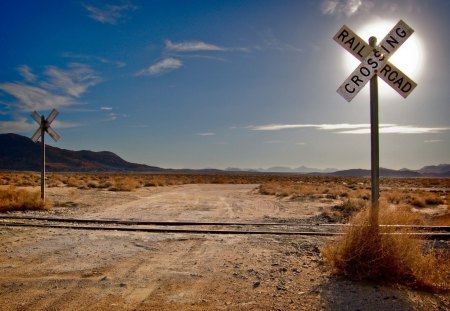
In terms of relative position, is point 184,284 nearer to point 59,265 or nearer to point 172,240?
point 59,265

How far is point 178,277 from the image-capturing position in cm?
641

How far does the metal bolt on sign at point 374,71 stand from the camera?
614cm

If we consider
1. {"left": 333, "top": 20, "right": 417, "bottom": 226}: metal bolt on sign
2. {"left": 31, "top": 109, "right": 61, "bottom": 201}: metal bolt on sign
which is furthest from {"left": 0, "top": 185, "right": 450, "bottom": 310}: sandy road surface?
{"left": 31, "top": 109, "right": 61, "bottom": 201}: metal bolt on sign

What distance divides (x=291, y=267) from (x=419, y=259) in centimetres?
206

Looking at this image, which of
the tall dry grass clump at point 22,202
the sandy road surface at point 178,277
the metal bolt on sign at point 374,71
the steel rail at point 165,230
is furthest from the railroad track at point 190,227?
the metal bolt on sign at point 374,71

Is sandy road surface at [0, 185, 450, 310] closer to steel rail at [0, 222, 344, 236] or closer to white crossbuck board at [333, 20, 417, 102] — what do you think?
steel rail at [0, 222, 344, 236]

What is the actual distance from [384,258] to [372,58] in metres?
3.09

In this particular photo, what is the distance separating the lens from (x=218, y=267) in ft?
23.2

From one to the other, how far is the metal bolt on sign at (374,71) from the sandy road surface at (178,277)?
1.45 m

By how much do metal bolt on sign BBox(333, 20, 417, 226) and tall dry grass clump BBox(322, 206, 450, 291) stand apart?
0.78 ft

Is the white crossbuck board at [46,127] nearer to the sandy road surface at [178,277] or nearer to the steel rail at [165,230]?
the steel rail at [165,230]

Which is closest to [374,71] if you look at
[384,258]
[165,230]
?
[384,258]

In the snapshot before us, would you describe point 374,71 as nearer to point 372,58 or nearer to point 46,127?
point 372,58

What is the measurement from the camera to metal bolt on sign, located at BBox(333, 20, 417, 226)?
6.14 m
